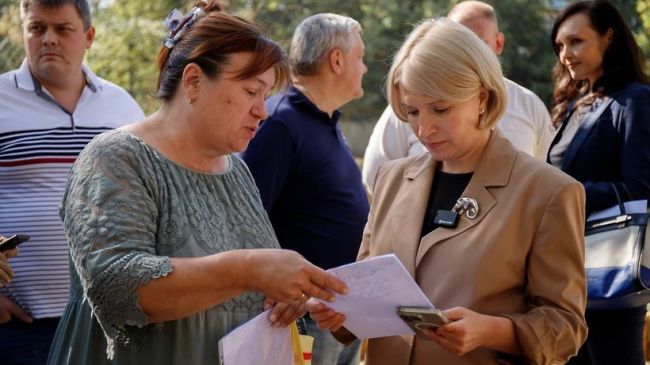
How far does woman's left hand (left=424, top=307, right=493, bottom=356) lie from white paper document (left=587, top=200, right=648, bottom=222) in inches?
71.6

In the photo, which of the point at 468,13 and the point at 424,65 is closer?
the point at 424,65

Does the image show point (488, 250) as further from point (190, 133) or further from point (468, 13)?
point (468, 13)

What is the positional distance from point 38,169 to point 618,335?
99.6 inches

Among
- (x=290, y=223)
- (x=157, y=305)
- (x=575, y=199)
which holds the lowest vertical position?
(x=290, y=223)

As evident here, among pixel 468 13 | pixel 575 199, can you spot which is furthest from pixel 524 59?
pixel 575 199

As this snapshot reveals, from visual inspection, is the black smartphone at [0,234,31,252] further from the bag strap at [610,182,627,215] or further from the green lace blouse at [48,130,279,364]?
the bag strap at [610,182,627,215]

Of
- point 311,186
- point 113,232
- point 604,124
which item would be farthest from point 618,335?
point 113,232

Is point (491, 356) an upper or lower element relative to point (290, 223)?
upper

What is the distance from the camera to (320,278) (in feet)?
7.38

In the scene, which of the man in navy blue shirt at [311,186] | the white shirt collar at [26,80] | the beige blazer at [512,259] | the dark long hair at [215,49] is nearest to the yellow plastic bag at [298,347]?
the beige blazer at [512,259]

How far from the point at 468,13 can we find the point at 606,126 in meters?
1.31

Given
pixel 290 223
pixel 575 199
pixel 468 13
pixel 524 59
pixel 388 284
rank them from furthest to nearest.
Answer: pixel 524 59, pixel 468 13, pixel 290 223, pixel 575 199, pixel 388 284

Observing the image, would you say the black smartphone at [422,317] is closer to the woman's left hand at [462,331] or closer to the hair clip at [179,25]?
the woman's left hand at [462,331]

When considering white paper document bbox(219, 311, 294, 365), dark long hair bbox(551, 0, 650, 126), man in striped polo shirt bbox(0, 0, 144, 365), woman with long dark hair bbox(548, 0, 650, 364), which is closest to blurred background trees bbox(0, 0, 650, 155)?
dark long hair bbox(551, 0, 650, 126)
